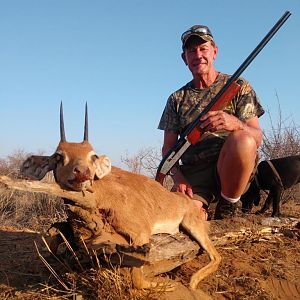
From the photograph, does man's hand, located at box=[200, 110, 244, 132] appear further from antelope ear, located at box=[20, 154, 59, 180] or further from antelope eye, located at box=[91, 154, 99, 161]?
antelope ear, located at box=[20, 154, 59, 180]

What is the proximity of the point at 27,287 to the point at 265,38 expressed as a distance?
4359mm

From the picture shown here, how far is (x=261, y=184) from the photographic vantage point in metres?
6.90

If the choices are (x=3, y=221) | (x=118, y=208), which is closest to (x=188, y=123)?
(x=118, y=208)

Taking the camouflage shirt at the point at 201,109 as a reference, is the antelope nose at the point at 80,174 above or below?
below

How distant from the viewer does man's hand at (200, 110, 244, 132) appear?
17.4ft

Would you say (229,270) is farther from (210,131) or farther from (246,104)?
(246,104)

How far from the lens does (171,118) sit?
6402 mm

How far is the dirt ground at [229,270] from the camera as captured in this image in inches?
150

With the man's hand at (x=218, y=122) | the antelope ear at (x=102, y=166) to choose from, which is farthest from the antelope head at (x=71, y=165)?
the man's hand at (x=218, y=122)

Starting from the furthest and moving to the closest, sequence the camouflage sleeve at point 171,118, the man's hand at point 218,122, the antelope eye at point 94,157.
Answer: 1. the camouflage sleeve at point 171,118
2. the man's hand at point 218,122
3. the antelope eye at point 94,157

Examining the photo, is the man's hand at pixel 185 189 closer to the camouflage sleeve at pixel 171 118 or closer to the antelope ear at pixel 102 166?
the camouflage sleeve at pixel 171 118

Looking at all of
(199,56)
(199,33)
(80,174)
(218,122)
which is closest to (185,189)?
(218,122)

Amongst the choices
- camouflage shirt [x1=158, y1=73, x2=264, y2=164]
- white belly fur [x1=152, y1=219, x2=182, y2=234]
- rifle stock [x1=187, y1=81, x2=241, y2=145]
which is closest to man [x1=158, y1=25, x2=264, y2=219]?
camouflage shirt [x1=158, y1=73, x2=264, y2=164]

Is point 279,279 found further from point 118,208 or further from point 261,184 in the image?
point 261,184
